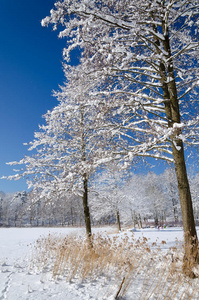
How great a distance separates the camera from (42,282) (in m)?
3.41

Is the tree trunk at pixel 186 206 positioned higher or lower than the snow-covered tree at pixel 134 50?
lower

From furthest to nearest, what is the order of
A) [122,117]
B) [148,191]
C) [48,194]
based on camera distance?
[148,191]
[48,194]
[122,117]

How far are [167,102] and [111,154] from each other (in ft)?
6.68

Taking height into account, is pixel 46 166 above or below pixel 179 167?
above

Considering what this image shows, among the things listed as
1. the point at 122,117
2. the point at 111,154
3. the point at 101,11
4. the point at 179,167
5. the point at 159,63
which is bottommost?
the point at 179,167

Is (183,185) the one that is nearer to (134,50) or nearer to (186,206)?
(186,206)

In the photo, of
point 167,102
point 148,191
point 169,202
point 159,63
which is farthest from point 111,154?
point 169,202

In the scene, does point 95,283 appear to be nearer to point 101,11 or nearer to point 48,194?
point 48,194

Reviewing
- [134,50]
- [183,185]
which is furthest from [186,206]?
[134,50]

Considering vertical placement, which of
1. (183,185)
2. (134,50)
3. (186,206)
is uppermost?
(134,50)

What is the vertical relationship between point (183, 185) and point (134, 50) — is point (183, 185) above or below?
below

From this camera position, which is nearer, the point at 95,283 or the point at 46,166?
the point at 95,283

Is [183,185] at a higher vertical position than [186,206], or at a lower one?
higher

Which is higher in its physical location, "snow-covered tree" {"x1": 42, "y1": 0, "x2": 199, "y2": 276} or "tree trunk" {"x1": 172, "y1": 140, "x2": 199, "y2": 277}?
"snow-covered tree" {"x1": 42, "y1": 0, "x2": 199, "y2": 276}
